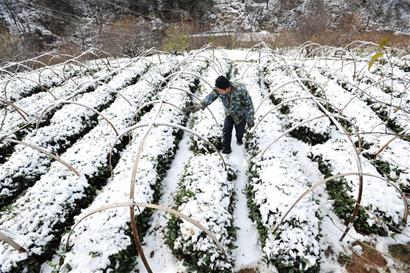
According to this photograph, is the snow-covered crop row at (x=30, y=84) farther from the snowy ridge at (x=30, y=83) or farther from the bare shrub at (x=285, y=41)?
the bare shrub at (x=285, y=41)

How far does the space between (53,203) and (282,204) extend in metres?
5.12

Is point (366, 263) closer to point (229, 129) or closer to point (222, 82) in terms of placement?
point (229, 129)

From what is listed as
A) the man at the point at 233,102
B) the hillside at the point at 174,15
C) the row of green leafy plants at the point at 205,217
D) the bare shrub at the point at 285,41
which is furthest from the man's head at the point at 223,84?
the hillside at the point at 174,15

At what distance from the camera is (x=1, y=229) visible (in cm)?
452

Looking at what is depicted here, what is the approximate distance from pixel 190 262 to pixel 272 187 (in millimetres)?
2386

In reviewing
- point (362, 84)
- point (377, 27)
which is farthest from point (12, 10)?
point (377, 27)

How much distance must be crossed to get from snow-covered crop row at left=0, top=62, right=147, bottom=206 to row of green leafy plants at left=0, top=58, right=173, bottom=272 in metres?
0.59

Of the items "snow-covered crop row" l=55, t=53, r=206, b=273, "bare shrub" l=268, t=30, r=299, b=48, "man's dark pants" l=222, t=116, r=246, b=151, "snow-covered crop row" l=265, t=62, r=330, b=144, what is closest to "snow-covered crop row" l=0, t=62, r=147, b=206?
"snow-covered crop row" l=55, t=53, r=206, b=273

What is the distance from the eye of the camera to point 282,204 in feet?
15.7

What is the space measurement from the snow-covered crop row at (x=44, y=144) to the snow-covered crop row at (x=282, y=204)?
244 inches

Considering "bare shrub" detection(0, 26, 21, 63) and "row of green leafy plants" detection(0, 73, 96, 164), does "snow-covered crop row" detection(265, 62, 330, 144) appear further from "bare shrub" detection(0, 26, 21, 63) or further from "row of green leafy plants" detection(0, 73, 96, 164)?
"bare shrub" detection(0, 26, 21, 63)

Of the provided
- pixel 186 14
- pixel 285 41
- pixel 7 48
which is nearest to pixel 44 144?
pixel 7 48

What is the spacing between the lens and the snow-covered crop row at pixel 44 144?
20.5 feet

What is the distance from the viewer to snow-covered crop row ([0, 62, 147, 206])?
20.5 ft
